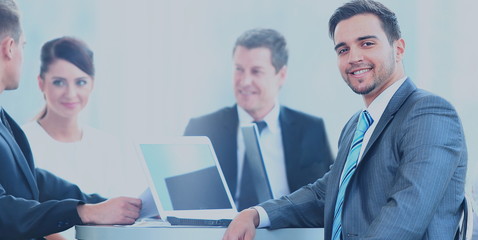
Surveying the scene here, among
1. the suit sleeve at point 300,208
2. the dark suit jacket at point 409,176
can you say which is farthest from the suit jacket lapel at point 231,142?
the dark suit jacket at point 409,176

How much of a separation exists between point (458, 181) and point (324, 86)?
2.70m

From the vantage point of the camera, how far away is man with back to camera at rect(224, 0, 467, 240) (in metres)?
1.89

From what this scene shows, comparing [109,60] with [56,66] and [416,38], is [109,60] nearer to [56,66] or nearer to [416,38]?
[56,66]

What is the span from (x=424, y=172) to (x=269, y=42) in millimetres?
3008

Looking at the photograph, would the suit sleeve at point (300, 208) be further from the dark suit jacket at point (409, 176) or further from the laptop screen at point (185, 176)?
the laptop screen at point (185, 176)

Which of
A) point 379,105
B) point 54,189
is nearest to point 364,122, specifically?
point 379,105

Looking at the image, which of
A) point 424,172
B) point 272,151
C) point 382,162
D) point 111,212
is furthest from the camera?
point 272,151

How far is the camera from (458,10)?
4.66 m

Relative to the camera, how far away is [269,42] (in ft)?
15.8

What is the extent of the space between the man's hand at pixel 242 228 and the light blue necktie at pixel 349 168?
0.82 ft

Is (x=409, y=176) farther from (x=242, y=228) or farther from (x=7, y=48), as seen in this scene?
(x=7, y=48)

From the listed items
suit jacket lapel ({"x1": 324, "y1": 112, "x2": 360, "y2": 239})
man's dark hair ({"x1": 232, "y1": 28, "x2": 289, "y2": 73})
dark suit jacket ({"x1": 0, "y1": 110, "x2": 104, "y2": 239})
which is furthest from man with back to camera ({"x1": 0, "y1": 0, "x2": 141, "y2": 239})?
man's dark hair ({"x1": 232, "y1": 28, "x2": 289, "y2": 73})

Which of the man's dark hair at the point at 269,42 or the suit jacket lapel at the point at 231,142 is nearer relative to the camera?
the suit jacket lapel at the point at 231,142

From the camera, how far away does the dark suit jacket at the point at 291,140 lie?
4703mm
